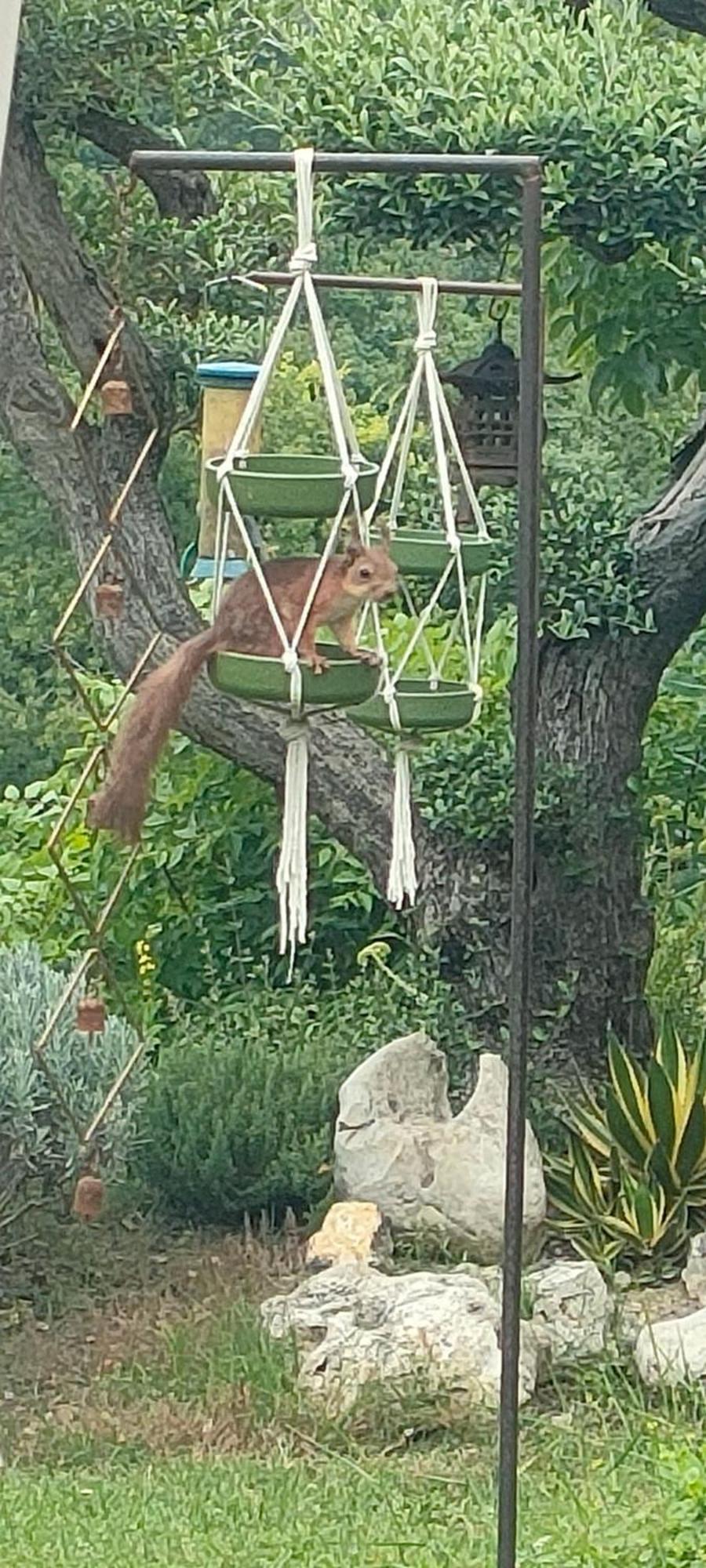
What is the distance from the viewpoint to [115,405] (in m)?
1.19

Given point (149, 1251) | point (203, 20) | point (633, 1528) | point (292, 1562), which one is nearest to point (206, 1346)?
point (149, 1251)

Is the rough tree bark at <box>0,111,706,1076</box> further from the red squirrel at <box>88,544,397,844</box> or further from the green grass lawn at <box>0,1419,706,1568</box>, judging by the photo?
the red squirrel at <box>88,544,397,844</box>

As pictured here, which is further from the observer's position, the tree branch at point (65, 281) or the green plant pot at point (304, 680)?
the tree branch at point (65, 281)

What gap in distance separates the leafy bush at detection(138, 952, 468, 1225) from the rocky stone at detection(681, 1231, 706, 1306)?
0.79ft

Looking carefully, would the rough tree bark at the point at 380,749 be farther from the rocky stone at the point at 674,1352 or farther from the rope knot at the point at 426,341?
the rope knot at the point at 426,341

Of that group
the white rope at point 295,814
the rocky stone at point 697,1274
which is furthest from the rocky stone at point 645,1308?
the white rope at point 295,814

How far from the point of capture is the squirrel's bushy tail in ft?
3.29

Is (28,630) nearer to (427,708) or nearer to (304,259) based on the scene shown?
(427,708)

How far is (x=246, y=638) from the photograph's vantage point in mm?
970

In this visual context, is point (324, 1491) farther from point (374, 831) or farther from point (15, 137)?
point (15, 137)

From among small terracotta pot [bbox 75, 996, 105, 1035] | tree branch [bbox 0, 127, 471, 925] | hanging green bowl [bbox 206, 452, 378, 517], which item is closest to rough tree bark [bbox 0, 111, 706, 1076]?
tree branch [bbox 0, 127, 471, 925]

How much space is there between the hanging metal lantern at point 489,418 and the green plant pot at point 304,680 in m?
0.48

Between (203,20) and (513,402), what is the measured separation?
0.43 meters

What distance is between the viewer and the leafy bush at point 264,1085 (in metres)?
1.60
